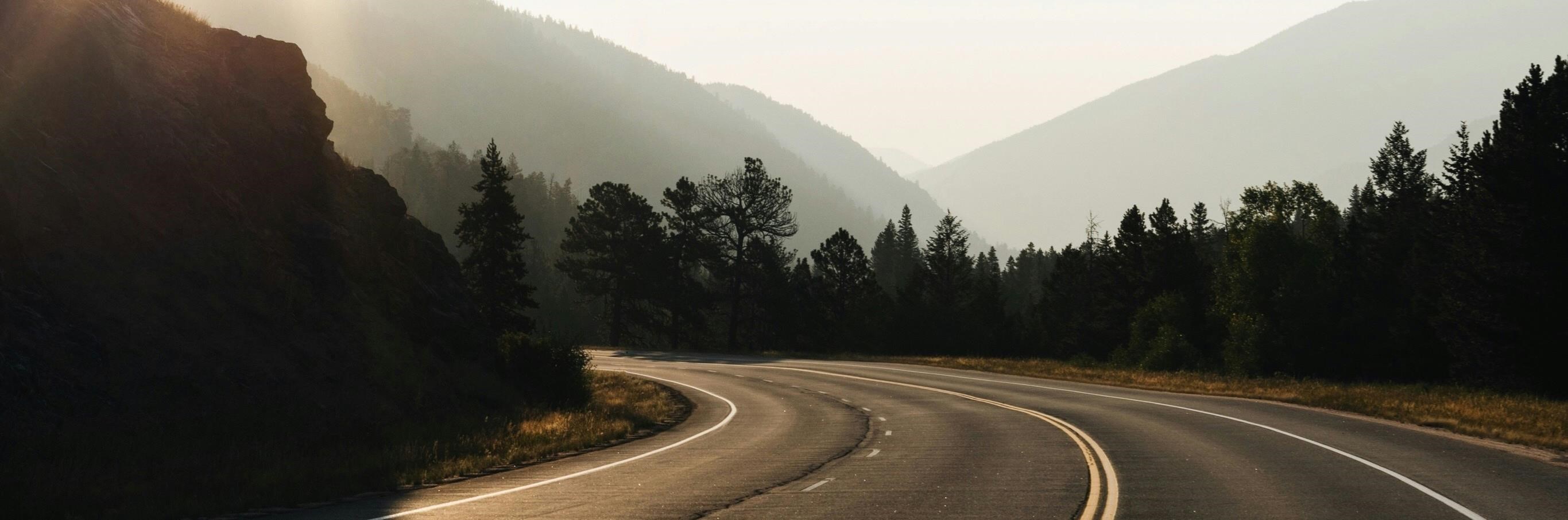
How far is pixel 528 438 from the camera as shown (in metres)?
19.3

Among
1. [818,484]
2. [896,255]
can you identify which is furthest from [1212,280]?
[896,255]

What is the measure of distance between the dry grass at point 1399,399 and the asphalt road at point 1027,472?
104cm

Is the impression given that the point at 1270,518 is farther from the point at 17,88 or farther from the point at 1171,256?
the point at 1171,256

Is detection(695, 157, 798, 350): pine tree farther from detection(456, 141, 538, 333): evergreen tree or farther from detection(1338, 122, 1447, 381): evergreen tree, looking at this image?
detection(1338, 122, 1447, 381): evergreen tree

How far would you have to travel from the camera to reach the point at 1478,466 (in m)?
14.4

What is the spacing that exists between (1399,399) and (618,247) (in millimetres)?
55320

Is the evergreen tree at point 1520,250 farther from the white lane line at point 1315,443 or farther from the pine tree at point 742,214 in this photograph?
the pine tree at point 742,214

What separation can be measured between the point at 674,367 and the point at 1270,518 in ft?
129

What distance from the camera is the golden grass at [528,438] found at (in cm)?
1553

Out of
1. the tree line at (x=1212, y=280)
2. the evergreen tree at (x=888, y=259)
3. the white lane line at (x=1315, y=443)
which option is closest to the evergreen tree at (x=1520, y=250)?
the tree line at (x=1212, y=280)

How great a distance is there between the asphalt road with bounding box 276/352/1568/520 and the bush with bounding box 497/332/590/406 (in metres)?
4.65

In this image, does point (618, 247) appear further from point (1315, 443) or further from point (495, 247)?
point (1315, 443)

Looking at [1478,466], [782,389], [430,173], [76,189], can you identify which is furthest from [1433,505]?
[430,173]

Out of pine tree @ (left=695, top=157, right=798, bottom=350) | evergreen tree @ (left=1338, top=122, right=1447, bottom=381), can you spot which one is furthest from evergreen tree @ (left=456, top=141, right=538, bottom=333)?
evergreen tree @ (left=1338, top=122, right=1447, bottom=381)
